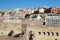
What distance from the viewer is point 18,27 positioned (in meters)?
35.1

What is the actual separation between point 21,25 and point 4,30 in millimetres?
3182

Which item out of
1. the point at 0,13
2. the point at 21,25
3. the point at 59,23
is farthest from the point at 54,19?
the point at 0,13

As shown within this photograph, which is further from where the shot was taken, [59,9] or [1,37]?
[59,9]

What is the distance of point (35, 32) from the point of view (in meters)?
29.9

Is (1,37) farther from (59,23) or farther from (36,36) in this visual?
(59,23)

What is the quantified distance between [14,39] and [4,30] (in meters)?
5.45

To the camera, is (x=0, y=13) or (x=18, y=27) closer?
(x=18, y=27)

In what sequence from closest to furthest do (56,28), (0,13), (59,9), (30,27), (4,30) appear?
1. (56,28)
2. (30,27)
3. (4,30)
4. (59,9)
5. (0,13)

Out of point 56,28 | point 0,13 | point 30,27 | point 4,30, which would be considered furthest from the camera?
point 0,13

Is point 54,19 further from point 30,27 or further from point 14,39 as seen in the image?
point 14,39

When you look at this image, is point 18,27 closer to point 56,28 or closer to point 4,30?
point 4,30

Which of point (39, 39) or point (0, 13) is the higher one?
point (0, 13)

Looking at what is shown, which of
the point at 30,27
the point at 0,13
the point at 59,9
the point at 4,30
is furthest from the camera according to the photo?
the point at 0,13

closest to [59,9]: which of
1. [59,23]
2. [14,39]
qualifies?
[59,23]
